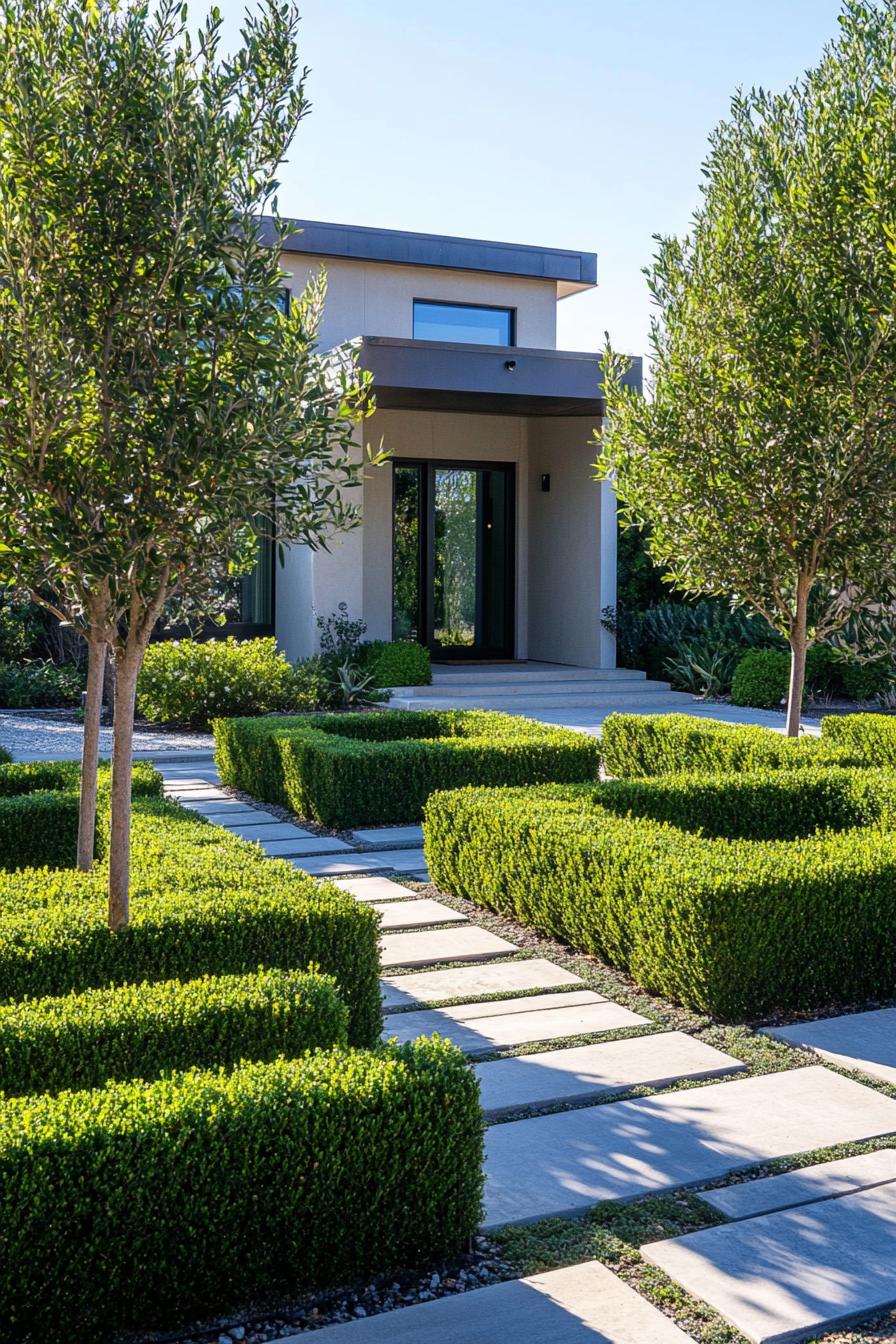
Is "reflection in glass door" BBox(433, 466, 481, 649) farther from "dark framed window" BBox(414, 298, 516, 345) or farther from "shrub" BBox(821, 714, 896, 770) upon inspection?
"shrub" BBox(821, 714, 896, 770)

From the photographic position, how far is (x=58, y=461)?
4.05 m

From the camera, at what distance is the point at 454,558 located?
62.4 feet

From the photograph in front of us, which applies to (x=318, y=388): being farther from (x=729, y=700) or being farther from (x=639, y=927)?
(x=729, y=700)

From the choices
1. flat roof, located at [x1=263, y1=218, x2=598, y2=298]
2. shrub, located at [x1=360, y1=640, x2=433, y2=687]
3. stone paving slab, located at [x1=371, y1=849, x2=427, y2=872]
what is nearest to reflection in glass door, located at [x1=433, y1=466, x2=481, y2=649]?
shrub, located at [x1=360, y1=640, x2=433, y2=687]

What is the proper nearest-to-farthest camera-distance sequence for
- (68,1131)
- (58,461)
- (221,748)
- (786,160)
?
(68,1131) < (58,461) < (786,160) < (221,748)

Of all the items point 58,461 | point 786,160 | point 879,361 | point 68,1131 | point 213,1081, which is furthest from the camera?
point 786,160

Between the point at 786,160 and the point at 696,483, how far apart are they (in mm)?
2183

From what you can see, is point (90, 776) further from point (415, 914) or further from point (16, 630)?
point (16, 630)

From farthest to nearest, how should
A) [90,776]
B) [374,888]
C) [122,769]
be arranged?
[374,888] < [90,776] < [122,769]

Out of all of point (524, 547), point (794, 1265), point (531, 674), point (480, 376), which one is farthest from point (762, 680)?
point (794, 1265)

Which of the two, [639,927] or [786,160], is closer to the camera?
[639,927]

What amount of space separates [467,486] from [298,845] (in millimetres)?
11917

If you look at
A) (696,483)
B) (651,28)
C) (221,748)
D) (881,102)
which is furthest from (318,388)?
(221,748)

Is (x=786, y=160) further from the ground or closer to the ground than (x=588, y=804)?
further from the ground
